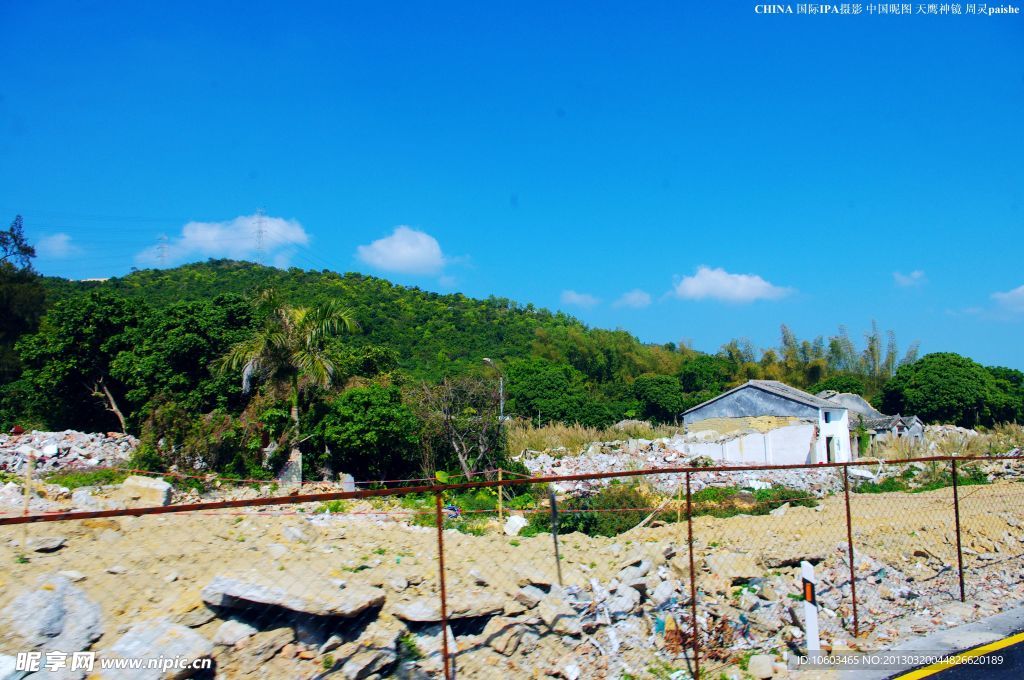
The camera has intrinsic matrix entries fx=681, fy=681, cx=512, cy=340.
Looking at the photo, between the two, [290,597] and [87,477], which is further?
[87,477]

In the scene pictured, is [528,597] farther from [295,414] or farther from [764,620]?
[295,414]

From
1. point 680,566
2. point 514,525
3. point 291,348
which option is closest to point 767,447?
point 291,348

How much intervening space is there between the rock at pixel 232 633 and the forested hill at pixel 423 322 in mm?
46510

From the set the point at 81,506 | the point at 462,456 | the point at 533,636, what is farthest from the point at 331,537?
the point at 462,456

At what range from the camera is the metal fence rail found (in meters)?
4.91

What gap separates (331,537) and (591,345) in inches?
2390

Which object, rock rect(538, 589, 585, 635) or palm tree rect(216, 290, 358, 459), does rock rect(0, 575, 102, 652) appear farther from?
palm tree rect(216, 290, 358, 459)

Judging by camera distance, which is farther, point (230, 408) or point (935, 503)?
point (230, 408)

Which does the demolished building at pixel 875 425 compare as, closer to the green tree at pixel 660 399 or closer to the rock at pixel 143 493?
the green tree at pixel 660 399

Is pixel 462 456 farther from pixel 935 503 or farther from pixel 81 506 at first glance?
pixel 935 503

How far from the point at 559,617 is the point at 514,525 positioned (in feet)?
21.0

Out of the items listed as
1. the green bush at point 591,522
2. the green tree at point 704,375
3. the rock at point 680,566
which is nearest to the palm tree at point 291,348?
the green bush at point 591,522

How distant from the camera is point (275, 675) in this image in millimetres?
4781

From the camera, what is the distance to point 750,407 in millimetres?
39656
